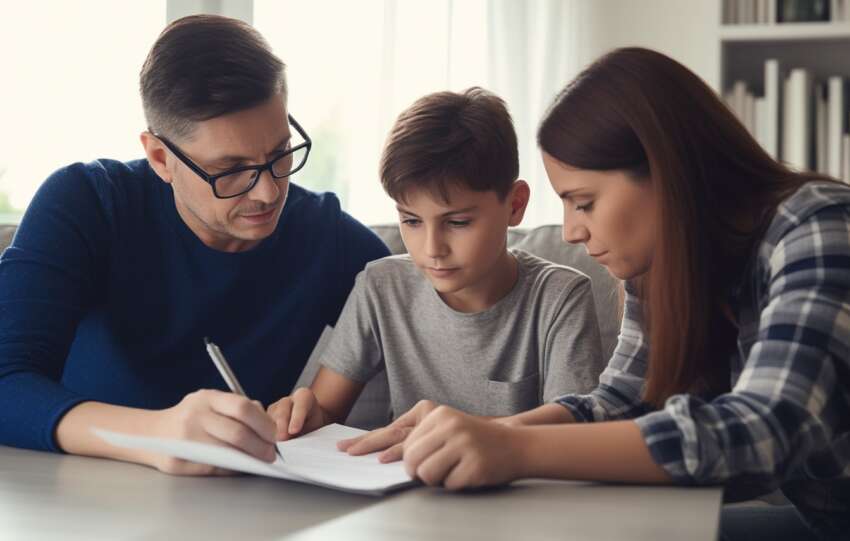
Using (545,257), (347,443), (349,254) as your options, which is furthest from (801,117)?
(347,443)

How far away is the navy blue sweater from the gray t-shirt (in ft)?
0.31

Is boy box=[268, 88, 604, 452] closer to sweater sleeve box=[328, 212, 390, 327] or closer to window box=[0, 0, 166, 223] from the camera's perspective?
sweater sleeve box=[328, 212, 390, 327]

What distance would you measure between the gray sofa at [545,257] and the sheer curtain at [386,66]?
2.85 feet

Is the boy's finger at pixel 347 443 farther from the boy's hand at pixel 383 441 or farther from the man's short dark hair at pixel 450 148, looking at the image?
the man's short dark hair at pixel 450 148

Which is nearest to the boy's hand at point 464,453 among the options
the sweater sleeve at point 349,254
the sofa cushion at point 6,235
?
the sweater sleeve at point 349,254

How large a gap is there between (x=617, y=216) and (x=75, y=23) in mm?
1789

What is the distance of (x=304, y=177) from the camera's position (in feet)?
9.88

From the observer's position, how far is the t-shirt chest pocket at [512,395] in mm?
1587

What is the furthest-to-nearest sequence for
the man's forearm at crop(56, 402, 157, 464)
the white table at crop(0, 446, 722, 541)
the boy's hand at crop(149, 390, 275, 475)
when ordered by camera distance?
the man's forearm at crop(56, 402, 157, 464) → the boy's hand at crop(149, 390, 275, 475) → the white table at crop(0, 446, 722, 541)

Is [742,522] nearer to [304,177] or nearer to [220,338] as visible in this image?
[220,338]

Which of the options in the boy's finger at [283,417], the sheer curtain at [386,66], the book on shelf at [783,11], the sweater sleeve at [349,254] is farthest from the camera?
the book on shelf at [783,11]

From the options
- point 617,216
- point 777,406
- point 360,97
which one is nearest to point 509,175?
point 617,216

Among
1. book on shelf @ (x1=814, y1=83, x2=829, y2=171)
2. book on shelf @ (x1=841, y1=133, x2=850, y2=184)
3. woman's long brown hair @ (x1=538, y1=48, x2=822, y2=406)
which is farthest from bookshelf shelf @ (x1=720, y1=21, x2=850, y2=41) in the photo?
woman's long brown hair @ (x1=538, y1=48, x2=822, y2=406)

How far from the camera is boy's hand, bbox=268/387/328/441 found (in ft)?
4.10
